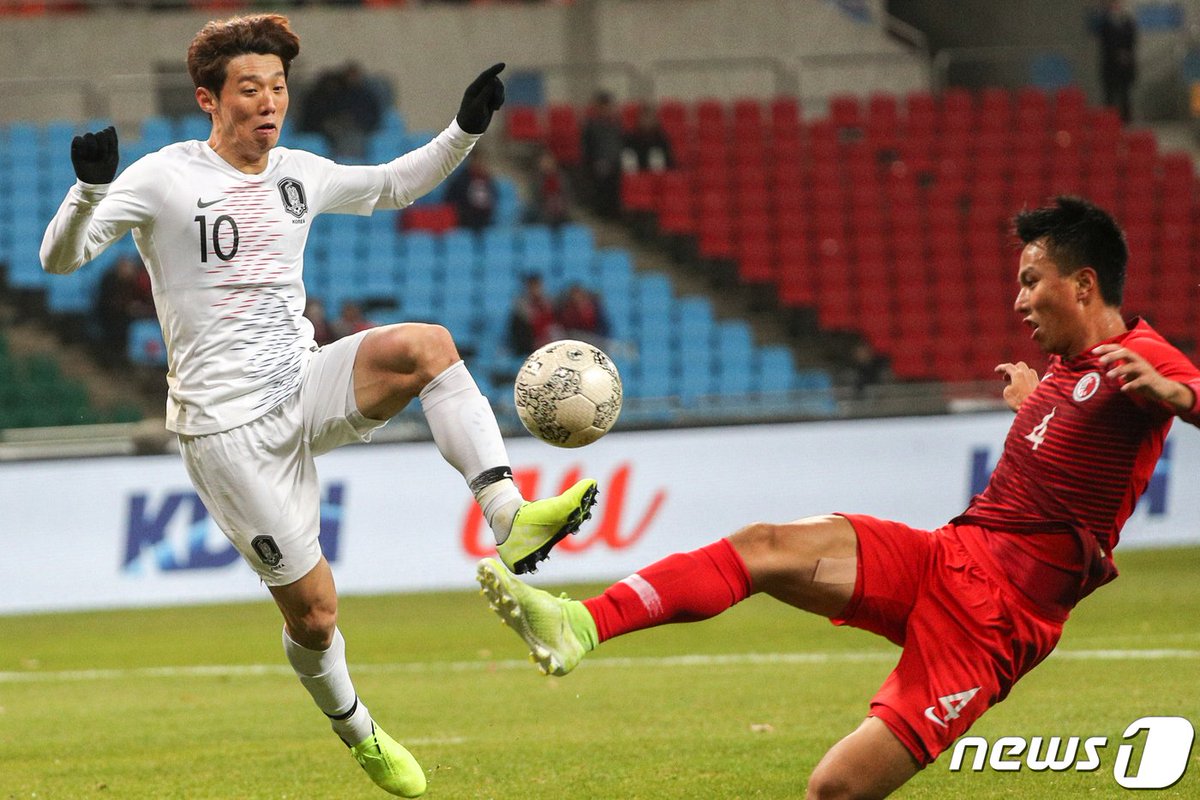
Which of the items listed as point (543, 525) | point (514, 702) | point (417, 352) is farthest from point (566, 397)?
point (514, 702)

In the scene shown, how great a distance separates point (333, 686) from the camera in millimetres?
6125

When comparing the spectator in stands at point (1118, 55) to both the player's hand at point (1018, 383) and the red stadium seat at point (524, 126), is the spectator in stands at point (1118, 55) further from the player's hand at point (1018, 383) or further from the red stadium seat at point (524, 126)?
the player's hand at point (1018, 383)

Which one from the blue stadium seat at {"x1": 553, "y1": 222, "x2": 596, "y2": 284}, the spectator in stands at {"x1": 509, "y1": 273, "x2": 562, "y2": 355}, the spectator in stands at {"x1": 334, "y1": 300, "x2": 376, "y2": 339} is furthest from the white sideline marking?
the blue stadium seat at {"x1": 553, "y1": 222, "x2": 596, "y2": 284}

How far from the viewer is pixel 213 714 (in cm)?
845

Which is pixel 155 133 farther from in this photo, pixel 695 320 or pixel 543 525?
pixel 543 525

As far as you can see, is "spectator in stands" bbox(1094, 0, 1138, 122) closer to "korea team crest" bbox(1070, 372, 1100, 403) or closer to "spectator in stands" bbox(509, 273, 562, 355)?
"spectator in stands" bbox(509, 273, 562, 355)

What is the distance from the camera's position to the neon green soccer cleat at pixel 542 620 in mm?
Answer: 4258

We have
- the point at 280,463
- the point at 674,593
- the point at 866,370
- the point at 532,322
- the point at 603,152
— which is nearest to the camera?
the point at 674,593

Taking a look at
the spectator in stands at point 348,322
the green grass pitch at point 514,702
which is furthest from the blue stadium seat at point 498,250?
the green grass pitch at point 514,702

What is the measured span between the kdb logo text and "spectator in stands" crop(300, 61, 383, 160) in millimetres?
13420

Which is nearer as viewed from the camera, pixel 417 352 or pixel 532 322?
pixel 417 352

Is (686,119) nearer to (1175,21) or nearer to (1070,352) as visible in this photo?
(1175,21)

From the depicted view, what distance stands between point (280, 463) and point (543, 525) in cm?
134

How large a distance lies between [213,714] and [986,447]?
7.33 metres
